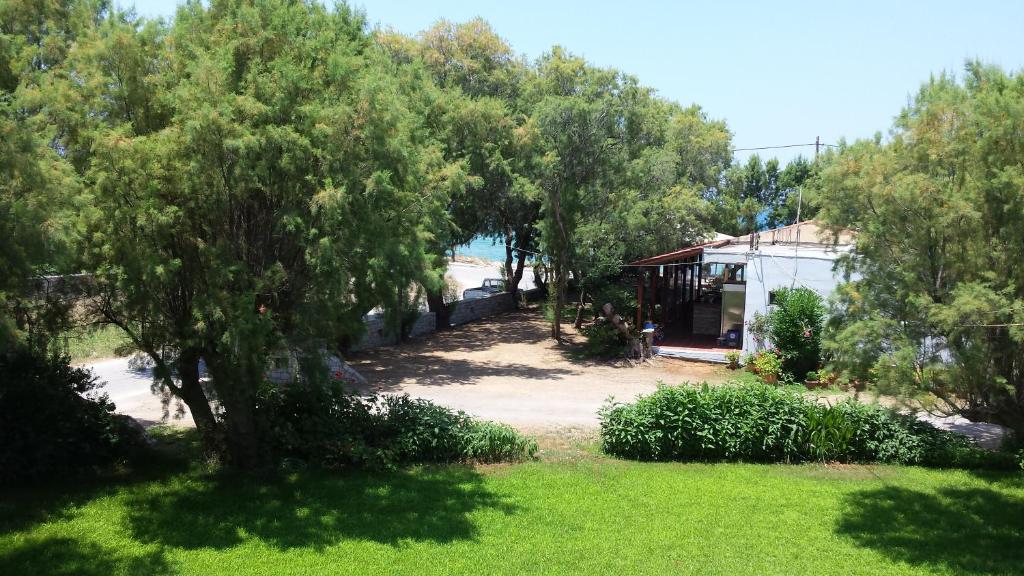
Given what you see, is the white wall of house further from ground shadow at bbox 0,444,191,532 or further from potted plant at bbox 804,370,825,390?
ground shadow at bbox 0,444,191,532

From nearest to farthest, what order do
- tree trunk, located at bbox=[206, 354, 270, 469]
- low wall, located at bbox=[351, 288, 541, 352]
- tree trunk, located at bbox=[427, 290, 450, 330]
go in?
tree trunk, located at bbox=[206, 354, 270, 469], low wall, located at bbox=[351, 288, 541, 352], tree trunk, located at bbox=[427, 290, 450, 330]

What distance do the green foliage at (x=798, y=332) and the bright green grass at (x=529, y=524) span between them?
25.5 feet

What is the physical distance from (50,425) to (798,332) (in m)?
15.3

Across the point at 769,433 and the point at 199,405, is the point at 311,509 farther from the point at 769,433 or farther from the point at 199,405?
the point at 769,433

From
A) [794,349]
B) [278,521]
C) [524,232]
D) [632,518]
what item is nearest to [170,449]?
Answer: [278,521]

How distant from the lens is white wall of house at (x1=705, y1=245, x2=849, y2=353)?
1903 cm

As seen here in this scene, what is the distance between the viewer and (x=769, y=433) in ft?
35.8

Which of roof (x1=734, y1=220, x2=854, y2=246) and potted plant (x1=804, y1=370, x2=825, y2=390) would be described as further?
roof (x1=734, y1=220, x2=854, y2=246)

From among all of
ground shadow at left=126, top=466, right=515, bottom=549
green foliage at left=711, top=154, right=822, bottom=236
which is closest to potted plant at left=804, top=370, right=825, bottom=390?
ground shadow at left=126, top=466, right=515, bottom=549

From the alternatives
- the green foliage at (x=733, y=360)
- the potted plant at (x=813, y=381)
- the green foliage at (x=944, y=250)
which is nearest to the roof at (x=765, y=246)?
the green foliage at (x=733, y=360)

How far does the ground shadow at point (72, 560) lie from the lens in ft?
22.8

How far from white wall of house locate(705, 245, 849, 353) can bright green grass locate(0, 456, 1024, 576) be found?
913cm

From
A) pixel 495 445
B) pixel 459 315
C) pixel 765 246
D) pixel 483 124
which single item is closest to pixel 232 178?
pixel 495 445

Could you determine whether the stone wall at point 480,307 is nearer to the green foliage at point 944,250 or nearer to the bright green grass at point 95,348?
the bright green grass at point 95,348
